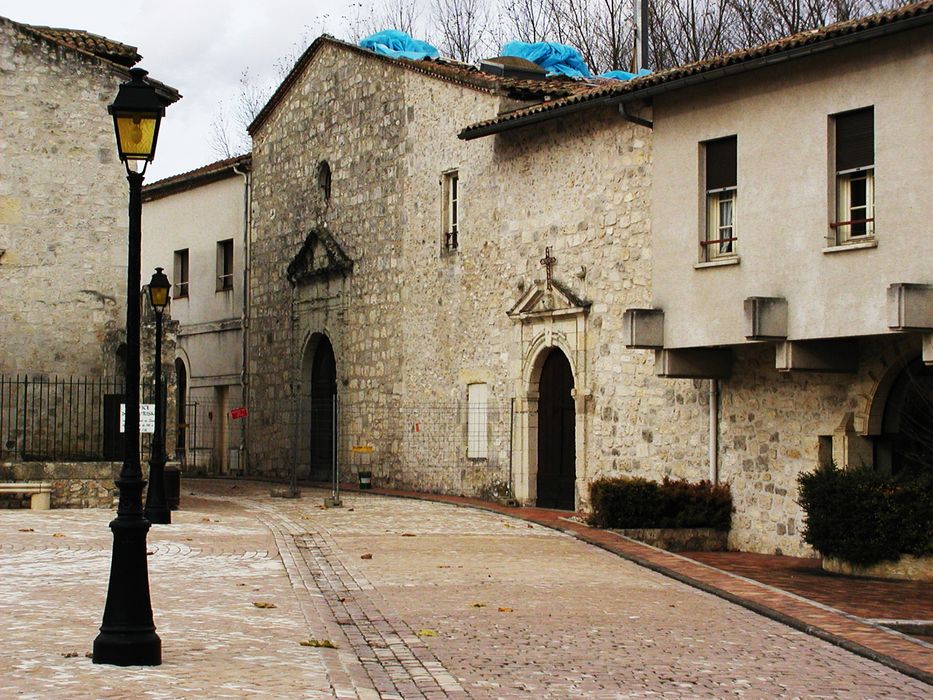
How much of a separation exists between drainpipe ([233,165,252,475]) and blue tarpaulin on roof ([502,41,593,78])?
9.45 m

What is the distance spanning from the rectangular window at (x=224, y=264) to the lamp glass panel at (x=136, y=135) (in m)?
28.0

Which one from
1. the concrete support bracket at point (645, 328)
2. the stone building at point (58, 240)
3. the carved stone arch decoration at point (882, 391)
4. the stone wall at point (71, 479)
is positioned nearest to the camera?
the carved stone arch decoration at point (882, 391)

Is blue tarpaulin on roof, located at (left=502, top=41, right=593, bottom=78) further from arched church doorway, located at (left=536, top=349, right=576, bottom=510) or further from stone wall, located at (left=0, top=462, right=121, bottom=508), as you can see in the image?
stone wall, located at (left=0, top=462, right=121, bottom=508)

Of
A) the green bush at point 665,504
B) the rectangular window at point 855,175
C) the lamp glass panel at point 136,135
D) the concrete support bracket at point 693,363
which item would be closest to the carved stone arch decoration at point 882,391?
the rectangular window at point 855,175

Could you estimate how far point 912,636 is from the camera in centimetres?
1241

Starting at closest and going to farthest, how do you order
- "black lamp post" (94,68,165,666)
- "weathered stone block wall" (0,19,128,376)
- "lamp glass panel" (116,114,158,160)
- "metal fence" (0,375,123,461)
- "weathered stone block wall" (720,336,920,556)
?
"black lamp post" (94,68,165,666) → "lamp glass panel" (116,114,158,160) → "weathered stone block wall" (720,336,920,556) → "metal fence" (0,375,123,461) → "weathered stone block wall" (0,19,128,376)

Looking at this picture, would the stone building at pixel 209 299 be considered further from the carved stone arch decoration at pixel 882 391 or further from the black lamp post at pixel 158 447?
the carved stone arch decoration at pixel 882 391

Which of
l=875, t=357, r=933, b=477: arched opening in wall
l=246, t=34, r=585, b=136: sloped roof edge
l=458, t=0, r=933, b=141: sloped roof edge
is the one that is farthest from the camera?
l=246, t=34, r=585, b=136: sloped roof edge

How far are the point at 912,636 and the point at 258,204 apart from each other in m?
26.4

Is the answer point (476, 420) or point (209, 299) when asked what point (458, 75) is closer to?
point (476, 420)

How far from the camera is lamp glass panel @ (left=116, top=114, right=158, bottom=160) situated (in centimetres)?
1019

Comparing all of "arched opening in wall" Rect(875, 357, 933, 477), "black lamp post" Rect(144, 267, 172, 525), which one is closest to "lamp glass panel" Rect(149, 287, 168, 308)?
"black lamp post" Rect(144, 267, 172, 525)

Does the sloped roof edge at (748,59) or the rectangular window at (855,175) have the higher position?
the sloped roof edge at (748,59)

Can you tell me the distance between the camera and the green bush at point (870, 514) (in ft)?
53.5
